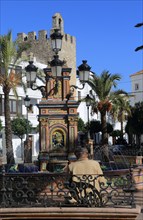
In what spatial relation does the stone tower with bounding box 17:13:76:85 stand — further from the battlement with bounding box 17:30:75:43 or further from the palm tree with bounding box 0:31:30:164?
the palm tree with bounding box 0:31:30:164

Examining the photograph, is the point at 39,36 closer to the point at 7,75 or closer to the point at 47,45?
the point at 47,45

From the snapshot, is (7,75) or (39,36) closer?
(7,75)

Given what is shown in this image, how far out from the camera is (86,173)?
6.30m

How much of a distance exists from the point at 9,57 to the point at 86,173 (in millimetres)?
18963

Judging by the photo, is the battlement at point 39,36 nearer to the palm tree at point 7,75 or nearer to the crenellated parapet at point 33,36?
the crenellated parapet at point 33,36

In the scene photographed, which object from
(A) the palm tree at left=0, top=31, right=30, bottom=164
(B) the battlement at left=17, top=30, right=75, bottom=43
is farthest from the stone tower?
(A) the palm tree at left=0, top=31, right=30, bottom=164

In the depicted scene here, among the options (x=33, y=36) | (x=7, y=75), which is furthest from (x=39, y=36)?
(x=7, y=75)

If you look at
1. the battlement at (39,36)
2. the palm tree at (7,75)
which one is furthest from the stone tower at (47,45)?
the palm tree at (7,75)

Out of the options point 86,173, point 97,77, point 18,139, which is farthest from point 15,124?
point 86,173

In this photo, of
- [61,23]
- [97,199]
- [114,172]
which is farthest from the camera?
[61,23]

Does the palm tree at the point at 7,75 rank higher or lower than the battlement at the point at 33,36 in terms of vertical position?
lower

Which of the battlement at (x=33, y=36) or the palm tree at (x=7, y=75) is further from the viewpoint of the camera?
the battlement at (x=33, y=36)

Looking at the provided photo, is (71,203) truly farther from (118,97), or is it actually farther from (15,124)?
(15,124)

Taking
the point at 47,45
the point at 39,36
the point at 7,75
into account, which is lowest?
the point at 7,75
